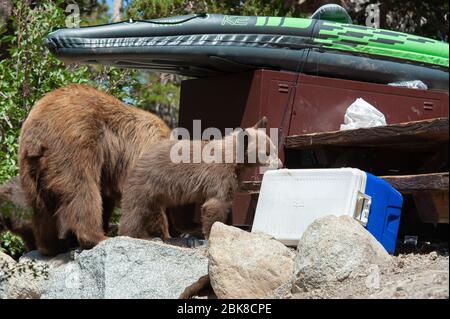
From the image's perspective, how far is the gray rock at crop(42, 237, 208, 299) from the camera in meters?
6.54

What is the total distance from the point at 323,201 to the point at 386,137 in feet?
3.27

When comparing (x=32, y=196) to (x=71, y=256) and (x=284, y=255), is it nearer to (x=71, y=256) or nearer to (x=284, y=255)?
(x=71, y=256)

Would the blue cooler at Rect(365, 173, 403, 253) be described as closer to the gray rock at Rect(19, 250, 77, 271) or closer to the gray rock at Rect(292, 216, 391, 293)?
the gray rock at Rect(292, 216, 391, 293)

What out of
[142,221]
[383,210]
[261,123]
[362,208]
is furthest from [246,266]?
[261,123]

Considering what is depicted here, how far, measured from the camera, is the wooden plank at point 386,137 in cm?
718

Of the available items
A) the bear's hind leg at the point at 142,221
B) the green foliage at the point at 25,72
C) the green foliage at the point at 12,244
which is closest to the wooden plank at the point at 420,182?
the bear's hind leg at the point at 142,221

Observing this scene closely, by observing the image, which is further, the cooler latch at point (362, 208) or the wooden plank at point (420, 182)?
the cooler latch at point (362, 208)

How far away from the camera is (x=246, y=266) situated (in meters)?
6.25

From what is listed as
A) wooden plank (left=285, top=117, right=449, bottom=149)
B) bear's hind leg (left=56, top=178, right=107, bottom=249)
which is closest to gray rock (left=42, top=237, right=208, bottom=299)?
bear's hind leg (left=56, top=178, right=107, bottom=249)

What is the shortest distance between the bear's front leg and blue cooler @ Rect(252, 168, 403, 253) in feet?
1.16

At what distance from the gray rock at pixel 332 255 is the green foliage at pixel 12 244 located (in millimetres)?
4484

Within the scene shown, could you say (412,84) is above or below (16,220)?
above

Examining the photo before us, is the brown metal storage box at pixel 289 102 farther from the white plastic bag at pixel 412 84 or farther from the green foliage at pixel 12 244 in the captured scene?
the green foliage at pixel 12 244

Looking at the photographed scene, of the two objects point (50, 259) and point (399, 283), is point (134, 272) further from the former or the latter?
point (399, 283)
